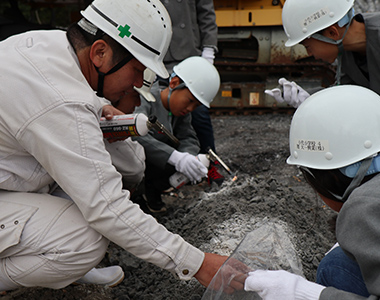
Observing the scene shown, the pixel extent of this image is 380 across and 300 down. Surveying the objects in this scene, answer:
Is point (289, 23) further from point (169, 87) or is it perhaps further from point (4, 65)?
point (4, 65)

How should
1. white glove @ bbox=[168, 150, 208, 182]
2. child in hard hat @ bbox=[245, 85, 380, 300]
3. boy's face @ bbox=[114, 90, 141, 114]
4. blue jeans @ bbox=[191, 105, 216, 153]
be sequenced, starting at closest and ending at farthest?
child in hard hat @ bbox=[245, 85, 380, 300] < boy's face @ bbox=[114, 90, 141, 114] < white glove @ bbox=[168, 150, 208, 182] < blue jeans @ bbox=[191, 105, 216, 153]

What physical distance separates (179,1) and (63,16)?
38.1 ft

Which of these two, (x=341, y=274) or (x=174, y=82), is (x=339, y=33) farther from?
(x=341, y=274)

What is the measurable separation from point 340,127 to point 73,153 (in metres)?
1.19

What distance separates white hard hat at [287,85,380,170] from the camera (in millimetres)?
1753

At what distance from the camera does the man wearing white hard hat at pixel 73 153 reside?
6.27 feet

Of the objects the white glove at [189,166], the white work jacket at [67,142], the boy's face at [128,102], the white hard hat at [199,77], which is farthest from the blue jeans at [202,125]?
the white work jacket at [67,142]

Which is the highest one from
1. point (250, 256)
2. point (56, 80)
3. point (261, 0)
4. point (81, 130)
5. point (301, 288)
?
point (56, 80)

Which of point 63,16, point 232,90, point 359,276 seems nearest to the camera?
point 359,276

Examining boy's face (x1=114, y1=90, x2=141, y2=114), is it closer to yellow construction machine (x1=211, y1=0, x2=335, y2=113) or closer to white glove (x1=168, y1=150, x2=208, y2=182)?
white glove (x1=168, y1=150, x2=208, y2=182)

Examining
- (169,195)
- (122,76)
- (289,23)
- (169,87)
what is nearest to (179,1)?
(169,87)

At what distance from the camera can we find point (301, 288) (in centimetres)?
169

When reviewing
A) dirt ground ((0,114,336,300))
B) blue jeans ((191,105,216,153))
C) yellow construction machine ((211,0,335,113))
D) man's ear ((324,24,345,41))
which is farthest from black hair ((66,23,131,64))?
yellow construction machine ((211,0,335,113))

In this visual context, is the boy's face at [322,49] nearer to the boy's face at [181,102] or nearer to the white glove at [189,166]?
the boy's face at [181,102]
